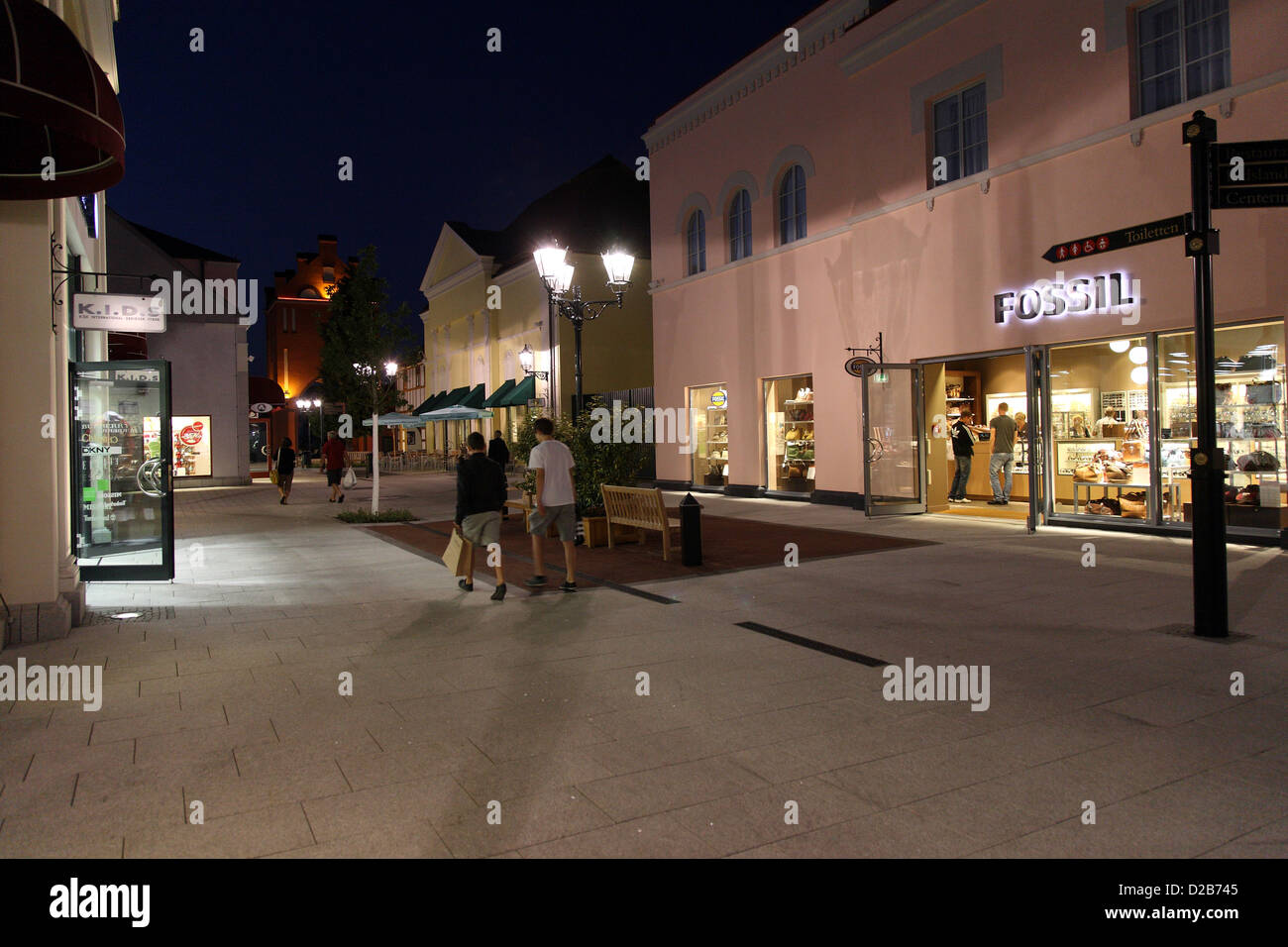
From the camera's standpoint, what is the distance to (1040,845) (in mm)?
3533

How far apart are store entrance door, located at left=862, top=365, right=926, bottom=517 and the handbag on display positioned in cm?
547

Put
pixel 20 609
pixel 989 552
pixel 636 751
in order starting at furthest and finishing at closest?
→ pixel 989 552, pixel 20 609, pixel 636 751

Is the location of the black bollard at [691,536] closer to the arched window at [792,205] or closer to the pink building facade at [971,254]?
the pink building facade at [971,254]

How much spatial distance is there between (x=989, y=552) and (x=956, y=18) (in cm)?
941

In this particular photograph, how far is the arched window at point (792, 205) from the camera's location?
19188 millimetres

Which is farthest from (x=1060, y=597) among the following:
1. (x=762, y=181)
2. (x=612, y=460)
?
(x=762, y=181)

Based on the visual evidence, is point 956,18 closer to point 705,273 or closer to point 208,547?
point 705,273

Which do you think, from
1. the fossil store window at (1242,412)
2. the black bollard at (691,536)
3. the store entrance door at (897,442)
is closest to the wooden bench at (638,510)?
the black bollard at (691,536)

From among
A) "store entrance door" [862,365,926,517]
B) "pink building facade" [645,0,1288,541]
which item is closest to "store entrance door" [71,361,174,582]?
"pink building facade" [645,0,1288,541]

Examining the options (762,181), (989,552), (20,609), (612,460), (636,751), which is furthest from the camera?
(762,181)

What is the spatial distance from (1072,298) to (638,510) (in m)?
7.17

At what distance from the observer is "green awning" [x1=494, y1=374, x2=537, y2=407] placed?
111 feet

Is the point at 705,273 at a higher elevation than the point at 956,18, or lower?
lower

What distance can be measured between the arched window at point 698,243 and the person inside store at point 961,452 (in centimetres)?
826
